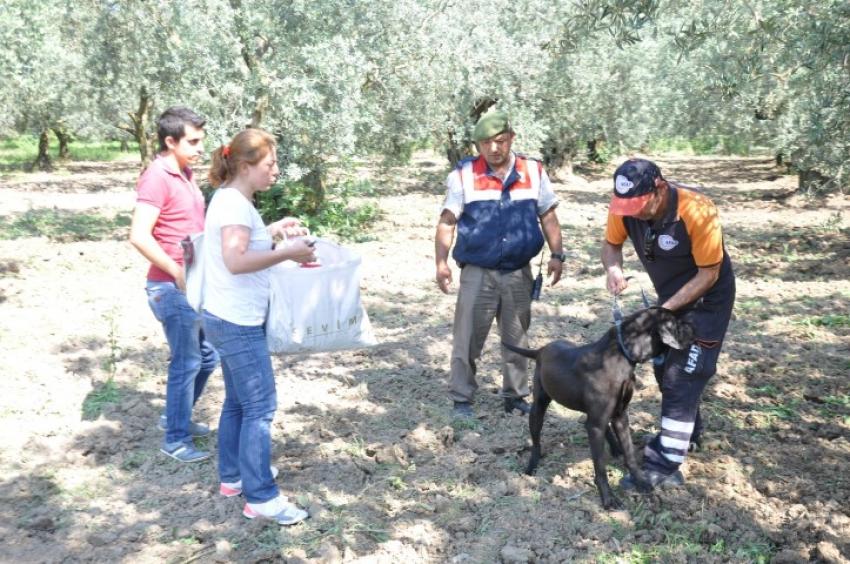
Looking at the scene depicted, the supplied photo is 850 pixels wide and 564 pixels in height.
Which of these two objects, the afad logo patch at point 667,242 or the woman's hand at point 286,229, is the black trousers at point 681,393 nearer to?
the afad logo patch at point 667,242

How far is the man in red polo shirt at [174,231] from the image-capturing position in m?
4.02

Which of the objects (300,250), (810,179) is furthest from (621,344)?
(810,179)

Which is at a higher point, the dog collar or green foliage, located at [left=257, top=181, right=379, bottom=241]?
the dog collar

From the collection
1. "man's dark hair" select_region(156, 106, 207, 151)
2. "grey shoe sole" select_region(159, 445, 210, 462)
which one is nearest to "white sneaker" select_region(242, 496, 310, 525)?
"grey shoe sole" select_region(159, 445, 210, 462)

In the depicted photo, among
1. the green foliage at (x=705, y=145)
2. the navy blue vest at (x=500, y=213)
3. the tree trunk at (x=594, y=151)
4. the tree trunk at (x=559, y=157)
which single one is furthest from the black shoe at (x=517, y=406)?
the tree trunk at (x=594, y=151)

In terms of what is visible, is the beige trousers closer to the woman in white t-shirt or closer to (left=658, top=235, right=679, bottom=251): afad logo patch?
(left=658, top=235, right=679, bottom=251): afad logo patch

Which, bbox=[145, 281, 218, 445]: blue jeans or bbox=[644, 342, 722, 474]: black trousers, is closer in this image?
bbox=[644, 342, 722, 474]: black trousers

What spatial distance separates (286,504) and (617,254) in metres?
2.27

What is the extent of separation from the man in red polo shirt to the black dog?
6.76 feet

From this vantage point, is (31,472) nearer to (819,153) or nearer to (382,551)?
(382,551)

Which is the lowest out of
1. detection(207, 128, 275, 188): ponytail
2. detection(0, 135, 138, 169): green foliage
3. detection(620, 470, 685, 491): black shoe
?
detection(0, 135, 138, 169): green foliage

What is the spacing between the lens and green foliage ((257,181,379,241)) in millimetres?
11875

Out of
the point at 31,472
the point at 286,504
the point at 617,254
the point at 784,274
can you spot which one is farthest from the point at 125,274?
the point at 784,274

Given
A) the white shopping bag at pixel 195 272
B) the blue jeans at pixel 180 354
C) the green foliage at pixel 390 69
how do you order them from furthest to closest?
the green foliage at pixel 390 69 < the blue jeans at pixel 180 354 < the white shopping bag at pixel 195 272
